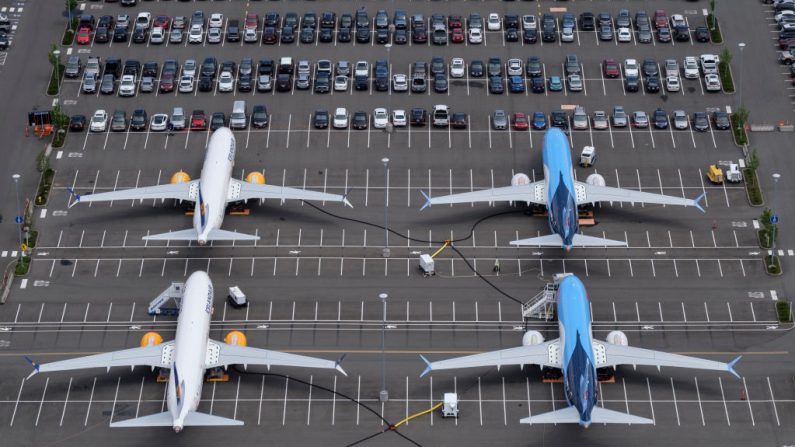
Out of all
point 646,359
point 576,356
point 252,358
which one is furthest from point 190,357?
point 646,359

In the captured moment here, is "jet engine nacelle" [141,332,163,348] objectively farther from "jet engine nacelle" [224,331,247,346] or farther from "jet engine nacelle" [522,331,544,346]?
"jet engine nacelle" [522,331,544,346]

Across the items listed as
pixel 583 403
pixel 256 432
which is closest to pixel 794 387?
pixel 583 403

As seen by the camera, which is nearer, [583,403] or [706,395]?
[583,403]

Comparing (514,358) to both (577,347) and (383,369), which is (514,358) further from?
(383,369)

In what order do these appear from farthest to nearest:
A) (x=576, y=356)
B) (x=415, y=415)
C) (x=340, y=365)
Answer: (x=340, y=365) → (x=415, y=415) → (x=576, y=356)

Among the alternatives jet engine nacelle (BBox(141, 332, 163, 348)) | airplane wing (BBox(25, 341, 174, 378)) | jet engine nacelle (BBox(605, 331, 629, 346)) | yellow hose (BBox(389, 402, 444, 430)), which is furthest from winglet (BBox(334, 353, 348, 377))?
jet engine nacelle (BBox(605, 331, 629, 346))

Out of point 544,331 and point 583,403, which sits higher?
point 544,331

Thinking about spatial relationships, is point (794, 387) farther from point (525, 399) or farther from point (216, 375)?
point (216, 375)
